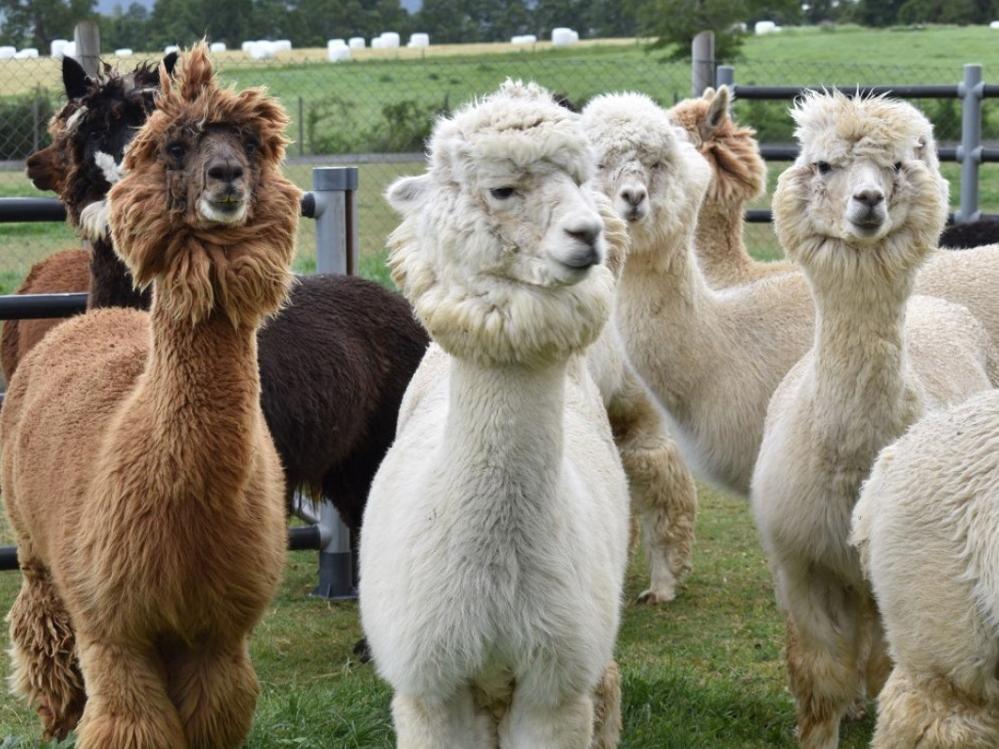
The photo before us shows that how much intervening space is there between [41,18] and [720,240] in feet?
53.0

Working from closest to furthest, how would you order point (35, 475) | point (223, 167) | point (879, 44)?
point (223, 167) → point (35, 475) → point (879, 44)

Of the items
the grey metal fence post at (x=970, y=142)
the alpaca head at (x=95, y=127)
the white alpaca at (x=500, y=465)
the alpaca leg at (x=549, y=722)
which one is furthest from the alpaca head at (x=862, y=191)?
the grey metal fence post at (x=970, y=142)

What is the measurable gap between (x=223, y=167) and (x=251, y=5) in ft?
89.2

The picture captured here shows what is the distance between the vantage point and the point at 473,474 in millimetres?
3412

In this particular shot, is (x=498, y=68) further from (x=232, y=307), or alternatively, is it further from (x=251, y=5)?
(x=232, y=307)

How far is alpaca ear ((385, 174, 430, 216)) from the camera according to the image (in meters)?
3.55

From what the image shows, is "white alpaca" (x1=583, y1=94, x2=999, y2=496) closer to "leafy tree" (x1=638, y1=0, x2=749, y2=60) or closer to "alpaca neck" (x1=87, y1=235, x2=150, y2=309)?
"alpaca neck" (x1=87, y1=235, x2=150, y2=309)

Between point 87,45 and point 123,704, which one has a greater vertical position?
point 87,45

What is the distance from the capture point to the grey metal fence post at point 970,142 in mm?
10008

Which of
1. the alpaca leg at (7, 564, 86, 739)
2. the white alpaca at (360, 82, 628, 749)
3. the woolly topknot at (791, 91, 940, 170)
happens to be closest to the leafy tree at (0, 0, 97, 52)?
the alpaca leg at (7, 564, 86, 739)

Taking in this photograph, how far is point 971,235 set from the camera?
7617mm

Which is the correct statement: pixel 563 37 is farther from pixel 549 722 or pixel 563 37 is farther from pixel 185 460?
pixel 549 722

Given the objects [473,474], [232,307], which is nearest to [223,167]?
[232,307]

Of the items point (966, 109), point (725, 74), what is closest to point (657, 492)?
point (725, 74)
